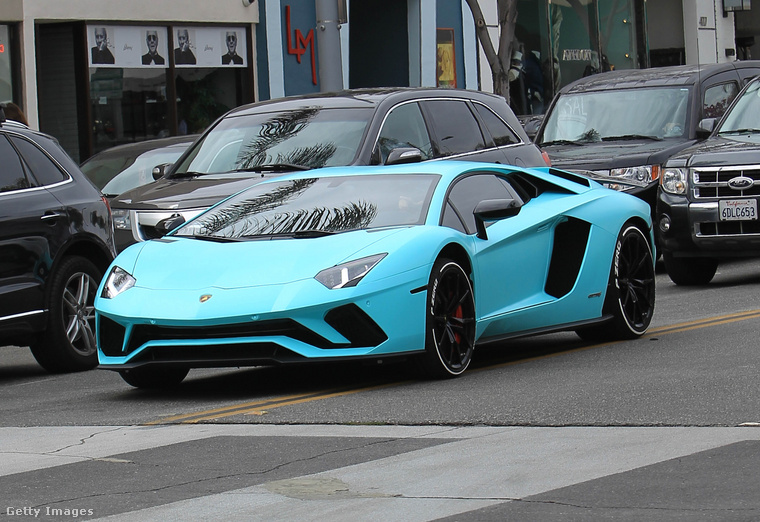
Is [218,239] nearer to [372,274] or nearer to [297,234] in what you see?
[297,234]

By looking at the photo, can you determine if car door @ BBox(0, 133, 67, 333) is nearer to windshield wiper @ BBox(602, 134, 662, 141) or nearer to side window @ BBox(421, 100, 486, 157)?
side window @ BBox(421, 100, 486, 157)

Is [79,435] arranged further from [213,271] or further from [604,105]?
[604,105]

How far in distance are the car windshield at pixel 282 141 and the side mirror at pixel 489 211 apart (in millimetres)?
3074

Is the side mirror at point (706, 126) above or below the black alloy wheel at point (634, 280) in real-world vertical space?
above

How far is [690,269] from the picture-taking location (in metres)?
14.4

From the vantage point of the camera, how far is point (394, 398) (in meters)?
7.94

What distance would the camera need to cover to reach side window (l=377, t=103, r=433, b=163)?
12.5 metres

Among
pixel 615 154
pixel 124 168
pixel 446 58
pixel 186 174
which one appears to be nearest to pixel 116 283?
pixel 186 174

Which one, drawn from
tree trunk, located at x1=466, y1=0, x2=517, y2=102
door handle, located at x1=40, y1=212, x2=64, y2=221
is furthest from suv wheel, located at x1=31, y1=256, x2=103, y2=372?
tree trunk, located at x1=466, y1=0, x2=517, y2=102

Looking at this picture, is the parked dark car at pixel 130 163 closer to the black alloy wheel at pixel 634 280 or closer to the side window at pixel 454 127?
the side window at pixel 454 127

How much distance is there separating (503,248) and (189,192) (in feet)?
12.9

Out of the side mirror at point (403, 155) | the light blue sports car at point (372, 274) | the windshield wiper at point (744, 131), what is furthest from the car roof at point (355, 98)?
the light blue sports car at point (372, 274)

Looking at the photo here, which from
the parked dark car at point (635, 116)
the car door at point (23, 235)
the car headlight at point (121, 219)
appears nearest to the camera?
the car door at point (23, 235)

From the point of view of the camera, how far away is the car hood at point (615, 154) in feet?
50.7
